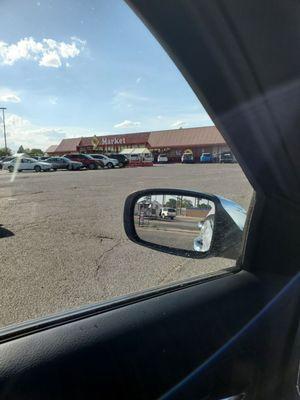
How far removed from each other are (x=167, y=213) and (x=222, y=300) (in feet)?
1.68

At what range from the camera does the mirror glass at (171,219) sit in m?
1.78

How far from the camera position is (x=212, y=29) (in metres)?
1.20

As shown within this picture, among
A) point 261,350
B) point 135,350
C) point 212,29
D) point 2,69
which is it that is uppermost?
point 212,29

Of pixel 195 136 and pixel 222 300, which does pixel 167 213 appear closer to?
pixel 195 136

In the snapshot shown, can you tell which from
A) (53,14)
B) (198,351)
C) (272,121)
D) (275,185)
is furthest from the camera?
(275,185)

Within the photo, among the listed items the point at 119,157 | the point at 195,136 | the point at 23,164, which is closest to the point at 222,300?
the point at 195,136

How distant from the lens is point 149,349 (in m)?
1.19

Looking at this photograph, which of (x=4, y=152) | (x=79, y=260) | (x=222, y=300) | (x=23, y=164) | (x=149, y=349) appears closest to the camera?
(x=149, y=349)

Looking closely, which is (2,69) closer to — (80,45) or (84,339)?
(80,45)

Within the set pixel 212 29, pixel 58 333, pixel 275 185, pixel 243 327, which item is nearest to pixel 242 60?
pixel 212 29

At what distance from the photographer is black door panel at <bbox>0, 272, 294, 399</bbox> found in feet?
3.36

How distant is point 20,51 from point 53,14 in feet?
0.45

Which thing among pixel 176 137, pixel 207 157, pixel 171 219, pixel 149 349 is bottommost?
pixel 149 349

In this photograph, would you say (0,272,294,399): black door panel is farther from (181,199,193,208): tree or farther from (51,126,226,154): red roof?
(51,126,226,154): red roof
